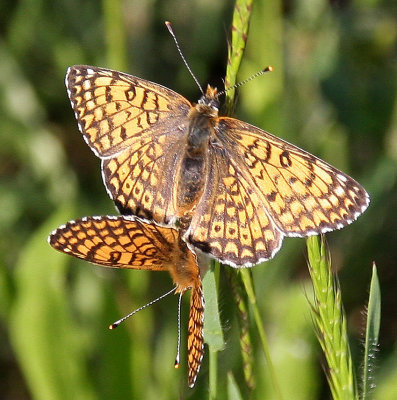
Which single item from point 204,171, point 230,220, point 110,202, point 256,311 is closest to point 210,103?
point 204,171

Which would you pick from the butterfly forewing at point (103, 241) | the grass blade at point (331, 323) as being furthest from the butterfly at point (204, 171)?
the grass blade at point (331, 323)

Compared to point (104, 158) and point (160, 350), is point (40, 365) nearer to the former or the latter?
point (160, 350)

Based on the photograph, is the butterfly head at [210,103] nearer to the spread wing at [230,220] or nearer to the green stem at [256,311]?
the spread wing at [230,220]

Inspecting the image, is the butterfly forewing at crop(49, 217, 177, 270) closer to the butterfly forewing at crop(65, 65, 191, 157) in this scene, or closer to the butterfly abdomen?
the butterfly abdomen

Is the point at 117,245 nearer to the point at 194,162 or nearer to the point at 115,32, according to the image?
the point at 194,162

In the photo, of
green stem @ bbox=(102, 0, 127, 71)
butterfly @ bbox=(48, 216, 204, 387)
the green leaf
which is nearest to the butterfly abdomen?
butterfly @ bbox=(48, 216, 204, 387)

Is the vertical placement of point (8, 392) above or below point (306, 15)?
below

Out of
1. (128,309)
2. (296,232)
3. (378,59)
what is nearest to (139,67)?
(378,59)
